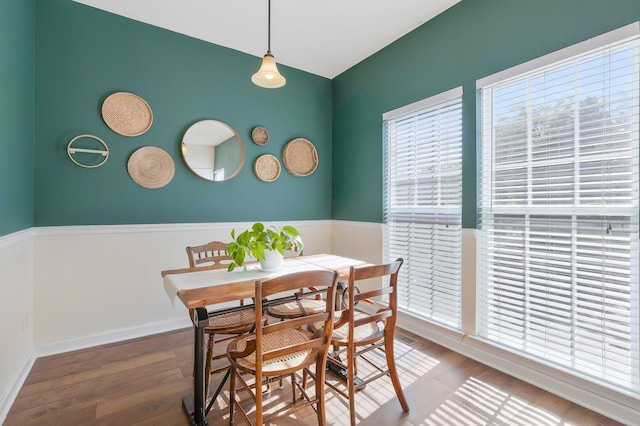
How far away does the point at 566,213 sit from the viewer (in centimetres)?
198

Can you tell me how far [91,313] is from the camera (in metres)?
2.66

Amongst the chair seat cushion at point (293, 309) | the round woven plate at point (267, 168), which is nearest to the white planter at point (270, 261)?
the chair seat cushion at point (293, 309)

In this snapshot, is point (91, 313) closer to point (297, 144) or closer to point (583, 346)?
point (297, 144)

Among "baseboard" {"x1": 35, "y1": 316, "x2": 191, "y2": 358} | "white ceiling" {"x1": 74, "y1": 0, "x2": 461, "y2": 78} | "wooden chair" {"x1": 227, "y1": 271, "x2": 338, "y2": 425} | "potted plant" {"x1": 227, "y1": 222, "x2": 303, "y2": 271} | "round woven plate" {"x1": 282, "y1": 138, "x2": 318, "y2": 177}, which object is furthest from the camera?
"round woven plate" {"x1": 282, "y1": 138, "x2": 318, "y2": 177}

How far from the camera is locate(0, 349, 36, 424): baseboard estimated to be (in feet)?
5.75

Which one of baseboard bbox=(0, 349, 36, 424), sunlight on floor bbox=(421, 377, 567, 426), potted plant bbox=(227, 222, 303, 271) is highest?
potted plant bbox=(227, 222, 303, 271)

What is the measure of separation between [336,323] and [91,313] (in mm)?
2253

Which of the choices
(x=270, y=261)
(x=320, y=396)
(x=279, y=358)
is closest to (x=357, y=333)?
(x=320, y=396)

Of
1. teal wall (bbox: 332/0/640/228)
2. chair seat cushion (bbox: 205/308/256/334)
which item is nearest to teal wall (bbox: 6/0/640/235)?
teal wall (bbox: 332/0/640/228)

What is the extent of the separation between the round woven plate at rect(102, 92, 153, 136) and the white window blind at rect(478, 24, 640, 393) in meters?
2.87

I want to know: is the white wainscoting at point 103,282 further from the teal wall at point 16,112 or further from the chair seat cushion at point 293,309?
the chair seat cushion at point 293,309

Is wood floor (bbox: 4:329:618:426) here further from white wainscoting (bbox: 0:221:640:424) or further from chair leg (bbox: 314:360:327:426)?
chair leg (bbox: 314:360:327:426)

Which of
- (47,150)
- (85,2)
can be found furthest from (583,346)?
(85,2)

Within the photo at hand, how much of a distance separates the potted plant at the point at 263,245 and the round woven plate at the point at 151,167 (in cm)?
138
